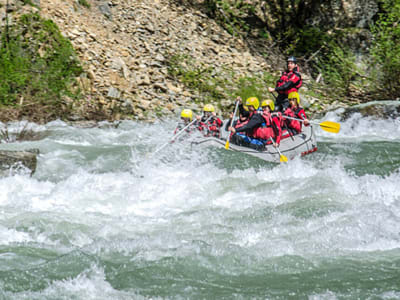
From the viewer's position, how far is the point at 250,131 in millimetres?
8250

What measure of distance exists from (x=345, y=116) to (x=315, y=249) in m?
7.17

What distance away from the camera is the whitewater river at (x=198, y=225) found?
142 inches

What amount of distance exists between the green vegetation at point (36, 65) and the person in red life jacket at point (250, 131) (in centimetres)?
380

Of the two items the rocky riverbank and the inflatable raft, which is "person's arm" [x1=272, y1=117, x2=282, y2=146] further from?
the rocky riverbank

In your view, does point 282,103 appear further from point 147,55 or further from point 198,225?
point 198,225

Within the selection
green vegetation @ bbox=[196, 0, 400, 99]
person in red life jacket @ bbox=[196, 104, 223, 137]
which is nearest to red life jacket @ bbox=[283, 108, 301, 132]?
person in red life jacket @ bbox=[196, 104, 223, 137]

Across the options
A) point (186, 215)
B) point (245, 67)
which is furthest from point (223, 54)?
point (186, 215)

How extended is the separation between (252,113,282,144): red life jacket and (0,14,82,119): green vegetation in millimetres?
4126

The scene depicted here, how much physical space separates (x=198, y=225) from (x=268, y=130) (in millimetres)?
3481

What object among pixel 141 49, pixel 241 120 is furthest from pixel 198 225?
pixel 141 49

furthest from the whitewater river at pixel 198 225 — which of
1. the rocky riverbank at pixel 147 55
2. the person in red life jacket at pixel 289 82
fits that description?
the rocky riverbank at pixel 147 55

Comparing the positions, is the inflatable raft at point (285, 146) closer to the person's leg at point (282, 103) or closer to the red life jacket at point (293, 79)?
the person's leg at point (282, 103)

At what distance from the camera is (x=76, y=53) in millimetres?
11273

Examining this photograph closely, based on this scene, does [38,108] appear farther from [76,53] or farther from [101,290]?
[101,290]
